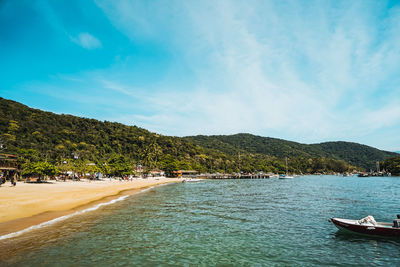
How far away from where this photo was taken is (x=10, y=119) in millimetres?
118312

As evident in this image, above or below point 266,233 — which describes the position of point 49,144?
above

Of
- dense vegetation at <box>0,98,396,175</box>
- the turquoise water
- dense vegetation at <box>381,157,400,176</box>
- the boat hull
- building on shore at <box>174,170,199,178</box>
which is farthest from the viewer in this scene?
dense vegetation at <box>381,157,400,176</box>

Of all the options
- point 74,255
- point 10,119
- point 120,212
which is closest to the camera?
point 74,255

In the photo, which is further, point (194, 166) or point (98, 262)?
point (194, 166)

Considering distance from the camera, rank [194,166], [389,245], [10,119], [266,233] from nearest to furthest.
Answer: [389,245] → [266,233] → [10,119] → [194,166]

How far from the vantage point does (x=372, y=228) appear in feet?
49.1

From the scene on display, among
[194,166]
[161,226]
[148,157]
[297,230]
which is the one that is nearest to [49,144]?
[148,157]

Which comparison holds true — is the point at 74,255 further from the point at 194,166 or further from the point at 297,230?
the point at 194,166

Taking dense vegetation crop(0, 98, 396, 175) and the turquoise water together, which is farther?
dense vegetation crop(0, 98, 396, 175)

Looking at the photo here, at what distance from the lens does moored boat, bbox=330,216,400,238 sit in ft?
47.9

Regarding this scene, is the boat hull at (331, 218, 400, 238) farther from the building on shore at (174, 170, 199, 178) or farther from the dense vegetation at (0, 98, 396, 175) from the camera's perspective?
the building on shore at (174, 170, 199, 178)

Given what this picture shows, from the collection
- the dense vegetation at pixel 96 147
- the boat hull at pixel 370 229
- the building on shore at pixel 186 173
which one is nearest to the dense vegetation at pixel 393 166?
the dense vegetation at pixel 96 147

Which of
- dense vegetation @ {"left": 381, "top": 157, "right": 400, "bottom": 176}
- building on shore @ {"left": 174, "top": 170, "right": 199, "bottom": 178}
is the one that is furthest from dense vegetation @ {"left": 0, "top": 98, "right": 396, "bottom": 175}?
dense vegetation @ {"left": 381, "top": 157, "right": 400, "bottom": 176}

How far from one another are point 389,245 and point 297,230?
527 cm
